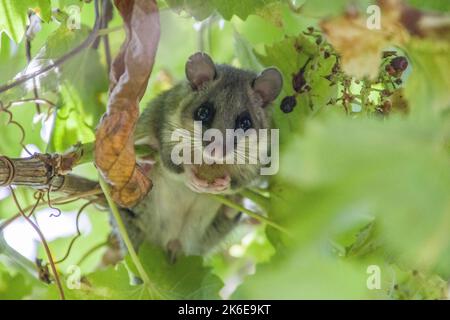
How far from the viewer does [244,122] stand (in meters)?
2.73

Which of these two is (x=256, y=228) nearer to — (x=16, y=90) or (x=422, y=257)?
(x=16, y=90)

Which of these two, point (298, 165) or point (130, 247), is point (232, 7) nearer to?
point (130, 247)

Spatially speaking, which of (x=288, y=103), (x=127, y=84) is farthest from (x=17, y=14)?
(x=288, y=103)

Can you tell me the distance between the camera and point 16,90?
7.30 feet

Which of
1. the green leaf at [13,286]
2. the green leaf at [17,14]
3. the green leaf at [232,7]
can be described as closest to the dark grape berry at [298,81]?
the green leaf at [232,7]

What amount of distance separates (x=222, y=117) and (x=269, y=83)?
1.16ft

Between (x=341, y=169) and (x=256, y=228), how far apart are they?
9.27 feet

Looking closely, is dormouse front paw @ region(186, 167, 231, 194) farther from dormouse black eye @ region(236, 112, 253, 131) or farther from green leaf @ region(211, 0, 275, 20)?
green leaf @ region(211, 0, 275, 20)

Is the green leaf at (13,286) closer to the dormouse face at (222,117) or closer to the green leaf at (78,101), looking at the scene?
the green leaf at (78,101)

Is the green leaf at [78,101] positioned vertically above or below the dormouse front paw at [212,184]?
above

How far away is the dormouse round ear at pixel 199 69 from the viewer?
8.95 feet

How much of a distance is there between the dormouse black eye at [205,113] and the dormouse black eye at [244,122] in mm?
116

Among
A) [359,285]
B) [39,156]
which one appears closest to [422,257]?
[359,285]

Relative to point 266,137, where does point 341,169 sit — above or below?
below
